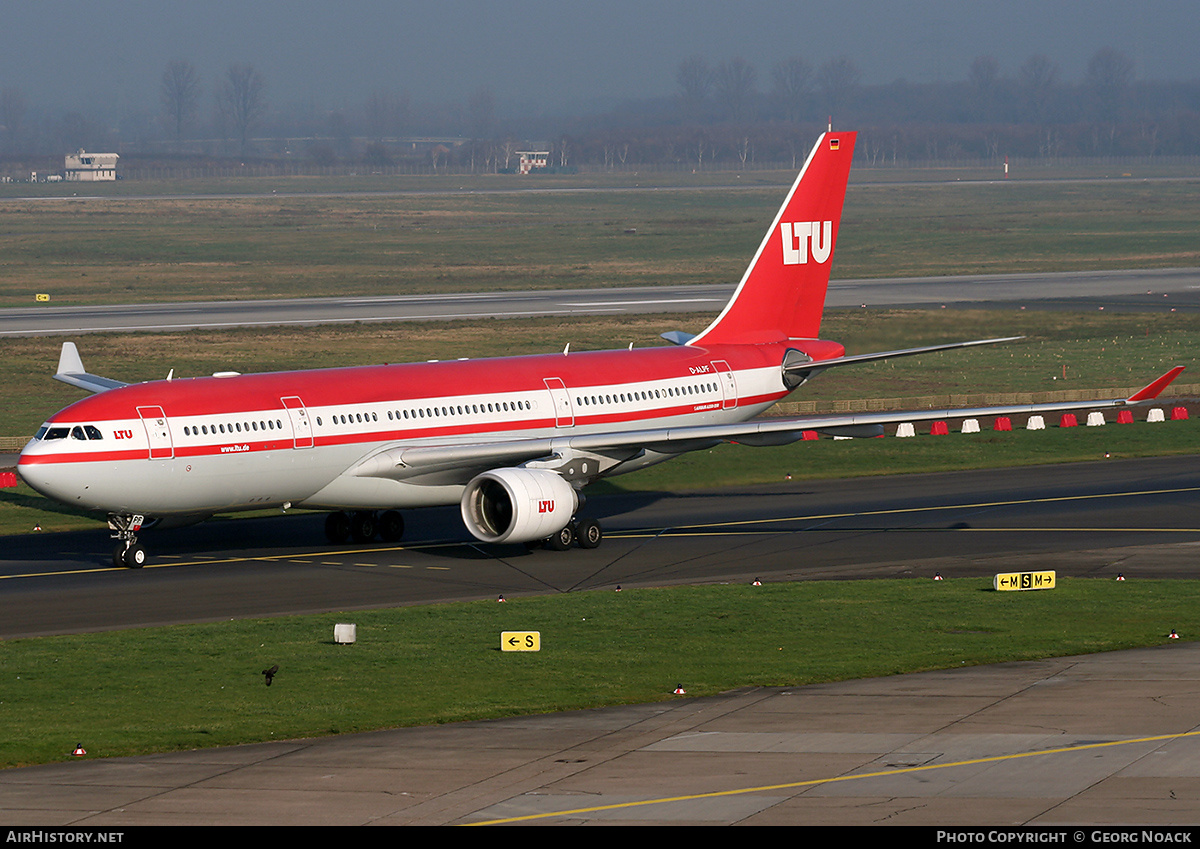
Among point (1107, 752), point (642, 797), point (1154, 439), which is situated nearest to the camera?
point (642, 797)

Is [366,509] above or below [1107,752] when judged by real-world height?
above

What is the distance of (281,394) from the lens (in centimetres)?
4278

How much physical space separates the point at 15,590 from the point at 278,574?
6.40 m

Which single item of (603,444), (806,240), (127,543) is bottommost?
(127,543)

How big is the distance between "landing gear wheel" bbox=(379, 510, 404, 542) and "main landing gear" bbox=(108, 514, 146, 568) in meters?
7.28

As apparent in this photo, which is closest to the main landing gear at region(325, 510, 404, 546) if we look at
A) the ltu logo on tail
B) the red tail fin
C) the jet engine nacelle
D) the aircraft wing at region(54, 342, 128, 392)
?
the jet engine nacelle

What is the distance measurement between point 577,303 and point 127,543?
246 ft

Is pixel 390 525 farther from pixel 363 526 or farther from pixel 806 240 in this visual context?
pixel 806 240

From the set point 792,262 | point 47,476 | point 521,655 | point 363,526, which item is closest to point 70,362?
point 363,526

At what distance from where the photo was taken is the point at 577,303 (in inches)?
4550

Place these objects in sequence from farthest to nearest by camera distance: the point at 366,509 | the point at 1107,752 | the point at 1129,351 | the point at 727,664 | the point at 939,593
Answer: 1. the point at 1129,351
2. the point at 366,509
3. the point at 939,593
4. the point at 727,664
5. the point at 1107,752

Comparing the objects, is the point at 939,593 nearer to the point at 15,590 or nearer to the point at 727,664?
the point at 727,664

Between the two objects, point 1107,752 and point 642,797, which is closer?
point 642,797
